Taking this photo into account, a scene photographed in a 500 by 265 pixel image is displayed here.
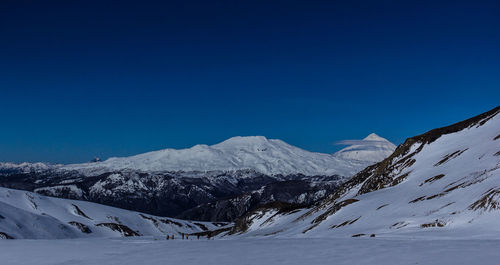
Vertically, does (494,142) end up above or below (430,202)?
above

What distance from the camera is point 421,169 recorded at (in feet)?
229

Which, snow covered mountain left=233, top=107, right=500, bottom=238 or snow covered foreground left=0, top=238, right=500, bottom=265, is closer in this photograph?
snow covered foreground left=0, top=238, right=500, bottom=265

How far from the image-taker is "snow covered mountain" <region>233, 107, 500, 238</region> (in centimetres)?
2697

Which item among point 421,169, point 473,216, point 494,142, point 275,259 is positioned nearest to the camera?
point 275,259

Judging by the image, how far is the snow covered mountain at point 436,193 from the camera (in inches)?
1062

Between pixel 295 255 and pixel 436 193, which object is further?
pixel 436 193

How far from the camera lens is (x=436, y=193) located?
1687 inches

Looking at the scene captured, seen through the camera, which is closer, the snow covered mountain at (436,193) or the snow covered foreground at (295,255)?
the snow covered foreground at (295,255)

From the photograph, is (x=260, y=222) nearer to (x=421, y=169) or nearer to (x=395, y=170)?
(x=395, y=170)

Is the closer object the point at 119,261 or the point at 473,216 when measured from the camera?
the point at 119,261

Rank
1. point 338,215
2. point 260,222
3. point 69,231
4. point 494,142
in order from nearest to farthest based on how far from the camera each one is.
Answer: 1. point 494,142
2. point 338,215
3. point 260,222
4. point 69,231

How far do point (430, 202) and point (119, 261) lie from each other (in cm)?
3232

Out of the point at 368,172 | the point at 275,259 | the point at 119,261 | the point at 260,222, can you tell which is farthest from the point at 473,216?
the point at 260,222

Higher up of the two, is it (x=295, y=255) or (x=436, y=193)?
(x=436, y=193)
